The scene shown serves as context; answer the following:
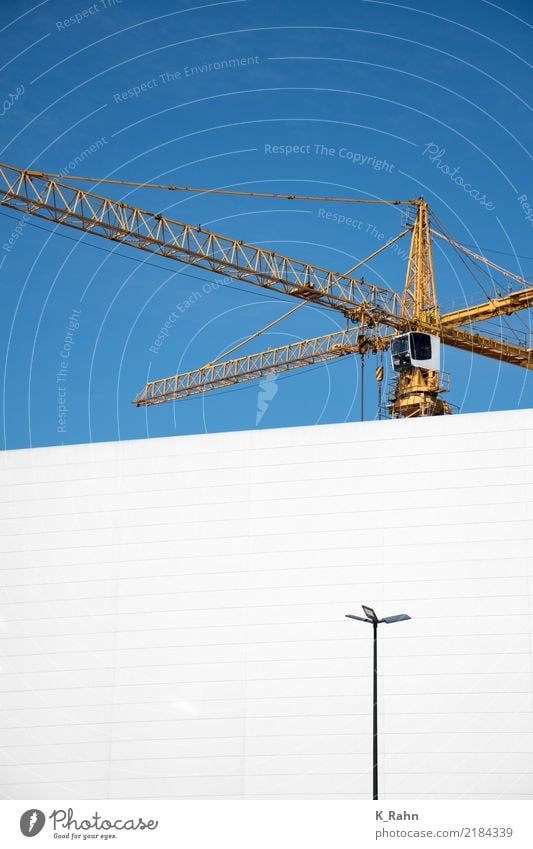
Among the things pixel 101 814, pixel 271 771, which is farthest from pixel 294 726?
pixel 101 814

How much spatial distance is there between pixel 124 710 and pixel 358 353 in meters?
42.3

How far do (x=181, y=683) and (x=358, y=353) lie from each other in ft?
136

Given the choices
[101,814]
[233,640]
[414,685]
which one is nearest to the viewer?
[101,814]

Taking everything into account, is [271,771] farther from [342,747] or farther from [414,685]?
[414,685]

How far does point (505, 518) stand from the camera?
135 feet

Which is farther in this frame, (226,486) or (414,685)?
(226,486)

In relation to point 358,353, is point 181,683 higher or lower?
lower

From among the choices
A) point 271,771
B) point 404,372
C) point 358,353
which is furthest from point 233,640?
point 358,353

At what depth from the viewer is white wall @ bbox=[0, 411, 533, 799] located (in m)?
39.5

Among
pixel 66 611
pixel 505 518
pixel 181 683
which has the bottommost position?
pixel 181 683

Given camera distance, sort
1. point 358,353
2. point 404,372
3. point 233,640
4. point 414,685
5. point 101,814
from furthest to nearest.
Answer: point 358,353 < point 404,372 < point 233,640 < point 414,685 < point 101,814

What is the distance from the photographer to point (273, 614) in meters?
42.5

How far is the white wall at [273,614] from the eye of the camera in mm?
39469

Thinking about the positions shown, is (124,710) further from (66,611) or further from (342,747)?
(342,747)
